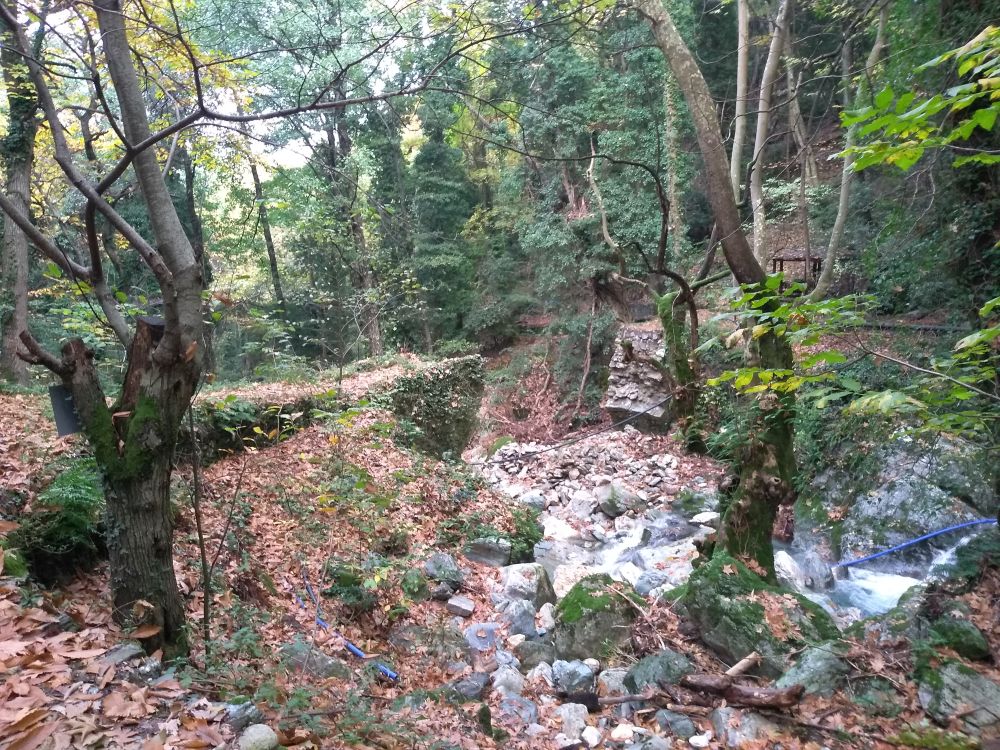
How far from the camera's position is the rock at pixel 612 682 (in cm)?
446

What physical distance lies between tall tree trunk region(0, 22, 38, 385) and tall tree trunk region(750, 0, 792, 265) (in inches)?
347

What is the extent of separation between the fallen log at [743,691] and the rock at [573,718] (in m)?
0.77

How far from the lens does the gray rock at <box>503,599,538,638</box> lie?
550cm

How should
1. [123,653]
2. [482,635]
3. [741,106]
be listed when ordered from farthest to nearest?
[741,106] < [482,635] < [123,653]

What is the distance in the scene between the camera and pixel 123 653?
275 cm

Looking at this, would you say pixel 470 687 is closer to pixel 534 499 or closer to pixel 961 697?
pixel 961 697

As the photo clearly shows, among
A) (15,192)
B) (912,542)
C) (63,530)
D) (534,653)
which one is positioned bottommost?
(912,542)

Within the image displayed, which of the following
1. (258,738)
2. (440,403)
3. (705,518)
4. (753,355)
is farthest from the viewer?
(440,403)

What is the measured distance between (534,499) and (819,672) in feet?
21.3

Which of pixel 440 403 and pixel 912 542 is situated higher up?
pixel 440 403

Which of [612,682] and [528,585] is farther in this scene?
[528,585]

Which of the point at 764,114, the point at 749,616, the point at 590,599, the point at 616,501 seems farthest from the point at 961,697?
the point at 764,114

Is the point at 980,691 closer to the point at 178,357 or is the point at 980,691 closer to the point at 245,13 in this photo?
the point at 178,357

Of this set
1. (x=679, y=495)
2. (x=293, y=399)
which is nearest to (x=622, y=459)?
(x=679, y=495)
